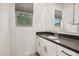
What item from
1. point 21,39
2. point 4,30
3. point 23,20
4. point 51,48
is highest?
point 23,20

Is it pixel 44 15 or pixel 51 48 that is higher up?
pixel 44 15

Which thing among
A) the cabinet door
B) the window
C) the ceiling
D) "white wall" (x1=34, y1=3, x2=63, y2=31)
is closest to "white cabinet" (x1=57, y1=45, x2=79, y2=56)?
the cabinet door

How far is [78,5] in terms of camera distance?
186cm


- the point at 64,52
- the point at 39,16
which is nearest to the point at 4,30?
the point at 39,16

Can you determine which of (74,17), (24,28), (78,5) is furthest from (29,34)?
(78,5)

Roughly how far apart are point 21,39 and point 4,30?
0.28 metres

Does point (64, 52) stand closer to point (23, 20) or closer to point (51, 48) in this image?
point (51, 48)

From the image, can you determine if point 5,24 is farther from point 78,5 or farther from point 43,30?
point 78,5

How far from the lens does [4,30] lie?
1.92 meters

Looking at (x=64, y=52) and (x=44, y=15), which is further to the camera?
(x=44, y=15)

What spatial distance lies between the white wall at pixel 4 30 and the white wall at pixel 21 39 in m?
0.06

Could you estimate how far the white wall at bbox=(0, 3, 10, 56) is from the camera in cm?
188

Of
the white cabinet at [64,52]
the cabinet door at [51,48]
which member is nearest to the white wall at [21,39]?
the cabinet door at [51,48]

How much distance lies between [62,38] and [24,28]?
1.85ft
